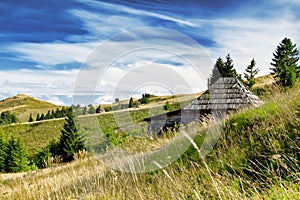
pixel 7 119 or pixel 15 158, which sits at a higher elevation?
pixel 7 119

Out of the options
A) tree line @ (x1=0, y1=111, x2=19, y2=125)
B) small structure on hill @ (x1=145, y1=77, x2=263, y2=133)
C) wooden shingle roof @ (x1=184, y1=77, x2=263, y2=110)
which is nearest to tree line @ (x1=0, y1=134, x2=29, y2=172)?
small structure on hill @ (x1=145, y1=77, x2=263, y2=133)

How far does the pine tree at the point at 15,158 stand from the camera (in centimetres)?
4747

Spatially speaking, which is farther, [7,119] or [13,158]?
[7,119]

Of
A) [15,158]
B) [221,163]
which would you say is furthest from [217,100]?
[15,158]

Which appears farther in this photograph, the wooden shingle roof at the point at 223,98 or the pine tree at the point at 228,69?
the pine tree at the point at 228,69

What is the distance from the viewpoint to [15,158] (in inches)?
1874

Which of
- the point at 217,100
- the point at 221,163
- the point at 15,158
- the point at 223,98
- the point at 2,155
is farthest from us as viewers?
the point at 2,155

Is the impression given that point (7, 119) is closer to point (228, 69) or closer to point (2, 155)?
point (2, 155)

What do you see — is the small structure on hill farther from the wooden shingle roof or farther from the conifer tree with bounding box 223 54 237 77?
the conifer tree with bounding box 223 54 237 77

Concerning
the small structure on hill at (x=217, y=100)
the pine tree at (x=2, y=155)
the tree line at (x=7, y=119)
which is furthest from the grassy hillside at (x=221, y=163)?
the tree line at (x=7, y=119)

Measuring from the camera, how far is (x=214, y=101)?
19406 millimetres

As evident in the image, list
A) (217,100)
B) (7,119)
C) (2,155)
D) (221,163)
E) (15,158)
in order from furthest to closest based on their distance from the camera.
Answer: (7,119) → (2,155) → (15,158) → (217,100) → (221,163)

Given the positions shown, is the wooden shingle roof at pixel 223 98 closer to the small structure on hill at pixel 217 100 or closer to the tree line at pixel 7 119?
the small structure on hill at pixel 217 100

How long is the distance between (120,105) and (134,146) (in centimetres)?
113
